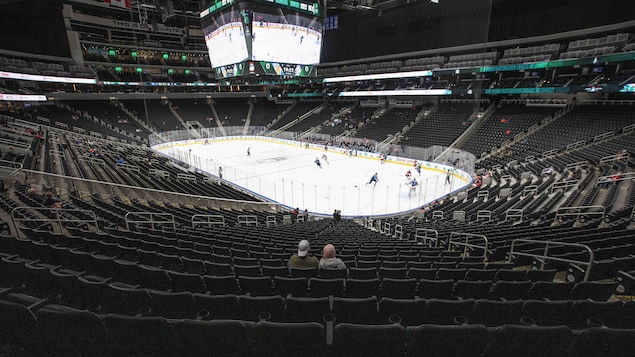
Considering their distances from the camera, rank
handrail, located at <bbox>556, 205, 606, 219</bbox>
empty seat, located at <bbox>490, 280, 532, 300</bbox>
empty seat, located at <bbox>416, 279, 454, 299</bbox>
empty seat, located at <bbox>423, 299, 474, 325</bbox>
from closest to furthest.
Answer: empty seat, located at <bbox>423, 299, 474, 325</bbox>
empty seat, located at <bbox>490, 280, 532, 300</bbox>
empty seat, located at <bbox>416, 279, 454, 299</bbox>
handrail, located at <bbox>556, 205, 606, 219</bbox>

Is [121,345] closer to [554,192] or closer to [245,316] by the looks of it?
[245,316]

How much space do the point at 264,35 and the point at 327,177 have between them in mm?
11989

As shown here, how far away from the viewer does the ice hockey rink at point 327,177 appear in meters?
18.6

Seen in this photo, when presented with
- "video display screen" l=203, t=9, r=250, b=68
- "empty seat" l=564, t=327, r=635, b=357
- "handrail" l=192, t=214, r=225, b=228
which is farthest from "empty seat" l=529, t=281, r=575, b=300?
"video display screen" l=203, t=9, r=250, b=68

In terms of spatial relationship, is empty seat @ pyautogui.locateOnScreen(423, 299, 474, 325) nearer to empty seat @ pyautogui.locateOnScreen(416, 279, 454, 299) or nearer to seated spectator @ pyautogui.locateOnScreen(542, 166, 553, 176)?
empty seat @ pyautogui.locateOnScreen(416, 279, 454, 299)

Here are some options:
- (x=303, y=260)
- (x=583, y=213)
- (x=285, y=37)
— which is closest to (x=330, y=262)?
(x=303, y=260)

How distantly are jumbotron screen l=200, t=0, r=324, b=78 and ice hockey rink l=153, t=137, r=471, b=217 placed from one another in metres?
8.43

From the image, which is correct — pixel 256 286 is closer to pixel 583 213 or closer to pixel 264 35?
pixel 583 213

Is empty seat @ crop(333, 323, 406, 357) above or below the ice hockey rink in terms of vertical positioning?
above

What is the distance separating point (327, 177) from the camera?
80.0 ft

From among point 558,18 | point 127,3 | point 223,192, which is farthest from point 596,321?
point 558,18

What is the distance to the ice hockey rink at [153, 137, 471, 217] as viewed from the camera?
61.1 ft

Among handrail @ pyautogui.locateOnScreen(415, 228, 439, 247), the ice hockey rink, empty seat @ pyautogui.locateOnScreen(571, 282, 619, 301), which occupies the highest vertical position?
empty seat @ pyautogui.locateOnScreen(571, 282, 619, 301)

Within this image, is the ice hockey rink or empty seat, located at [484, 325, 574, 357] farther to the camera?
the ice hockey rink
